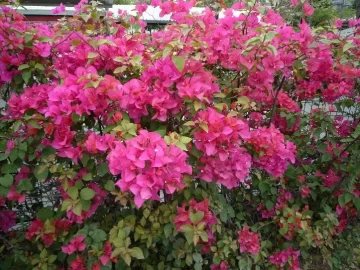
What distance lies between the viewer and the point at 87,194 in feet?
5.02

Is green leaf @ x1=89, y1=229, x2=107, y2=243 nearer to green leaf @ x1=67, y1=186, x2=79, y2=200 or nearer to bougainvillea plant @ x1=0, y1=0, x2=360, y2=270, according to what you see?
bougainvillea plant @ x1=0, y1=0, x2=360, y2=270

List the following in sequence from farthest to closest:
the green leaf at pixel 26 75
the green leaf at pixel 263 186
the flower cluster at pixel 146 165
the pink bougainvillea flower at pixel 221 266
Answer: the green leaf at pixel 263 186
the pink bougainvillea flower at pixel 221 266
the green leaf at pixel 26 75
the flower cluster at pixel 146 165

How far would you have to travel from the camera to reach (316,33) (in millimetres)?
1964

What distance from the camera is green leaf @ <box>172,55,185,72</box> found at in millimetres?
1413

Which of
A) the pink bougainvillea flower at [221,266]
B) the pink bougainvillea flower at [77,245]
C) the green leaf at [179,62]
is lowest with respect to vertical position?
the pink bougainvillea flower at [221,266]

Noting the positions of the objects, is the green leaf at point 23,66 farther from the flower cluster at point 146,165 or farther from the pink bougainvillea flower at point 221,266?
the pink bougainvillea flower at point 221,266

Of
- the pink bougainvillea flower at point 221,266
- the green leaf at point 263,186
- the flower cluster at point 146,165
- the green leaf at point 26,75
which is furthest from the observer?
the green leaf at point 263,186

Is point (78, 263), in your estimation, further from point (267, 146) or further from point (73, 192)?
point (267, 146)

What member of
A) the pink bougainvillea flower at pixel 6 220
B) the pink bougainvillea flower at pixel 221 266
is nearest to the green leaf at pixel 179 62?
the pink bougainvillea flower at pixel 221 266

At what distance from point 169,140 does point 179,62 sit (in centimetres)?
30

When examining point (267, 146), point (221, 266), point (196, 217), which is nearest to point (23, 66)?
point (196, 217)

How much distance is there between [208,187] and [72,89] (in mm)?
746

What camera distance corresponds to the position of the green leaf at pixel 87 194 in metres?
1.53

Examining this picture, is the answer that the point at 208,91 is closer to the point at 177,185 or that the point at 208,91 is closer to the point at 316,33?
the point at 177,185
